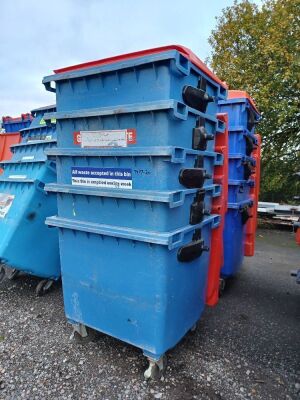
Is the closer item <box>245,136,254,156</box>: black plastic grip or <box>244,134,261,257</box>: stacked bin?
<box>245,136,254,156</box>: black plastic grip

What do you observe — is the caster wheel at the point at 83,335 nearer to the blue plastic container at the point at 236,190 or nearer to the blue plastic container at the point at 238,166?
the blue plastic container at the point at 236,190

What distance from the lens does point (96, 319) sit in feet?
7.36

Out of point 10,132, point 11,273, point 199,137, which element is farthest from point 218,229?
point 10,132

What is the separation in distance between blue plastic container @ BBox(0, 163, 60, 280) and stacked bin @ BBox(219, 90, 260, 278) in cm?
189

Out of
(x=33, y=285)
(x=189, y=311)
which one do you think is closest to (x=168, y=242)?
(x=189, y=311)

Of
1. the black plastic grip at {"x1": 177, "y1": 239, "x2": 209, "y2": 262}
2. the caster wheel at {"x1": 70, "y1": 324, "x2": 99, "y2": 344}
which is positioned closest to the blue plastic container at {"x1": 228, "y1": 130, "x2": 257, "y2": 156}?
the black plastic grip at {"x1": 177, "y1": 239, "x2": 209, "y2": 262}

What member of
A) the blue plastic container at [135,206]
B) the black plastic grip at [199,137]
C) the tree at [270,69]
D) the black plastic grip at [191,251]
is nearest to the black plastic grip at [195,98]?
the black plastic grip at [199,137]

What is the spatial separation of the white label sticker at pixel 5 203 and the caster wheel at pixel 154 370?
2.08m

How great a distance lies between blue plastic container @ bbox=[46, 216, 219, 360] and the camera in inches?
74.3

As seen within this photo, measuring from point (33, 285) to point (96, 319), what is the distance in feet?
5.19

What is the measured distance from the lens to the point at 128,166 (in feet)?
6.23

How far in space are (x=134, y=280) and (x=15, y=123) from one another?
4.57m

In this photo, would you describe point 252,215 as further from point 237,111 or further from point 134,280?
point 134,280

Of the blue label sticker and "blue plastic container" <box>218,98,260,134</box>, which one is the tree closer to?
"blue plastic container" <box>218,98,260,134</box>
